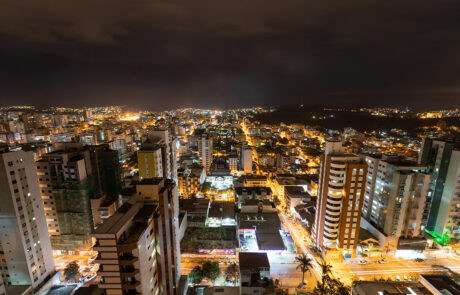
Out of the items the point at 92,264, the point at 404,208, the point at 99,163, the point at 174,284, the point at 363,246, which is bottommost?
the point at 92,264

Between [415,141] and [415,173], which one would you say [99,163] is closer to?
[415,173]

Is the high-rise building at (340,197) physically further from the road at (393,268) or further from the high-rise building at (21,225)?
the high-rise building at (21,225)

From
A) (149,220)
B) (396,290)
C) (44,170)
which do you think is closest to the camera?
(149,220)

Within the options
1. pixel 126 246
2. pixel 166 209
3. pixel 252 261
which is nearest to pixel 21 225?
pixel 166 209

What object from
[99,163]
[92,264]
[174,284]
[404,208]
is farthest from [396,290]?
[99,163]

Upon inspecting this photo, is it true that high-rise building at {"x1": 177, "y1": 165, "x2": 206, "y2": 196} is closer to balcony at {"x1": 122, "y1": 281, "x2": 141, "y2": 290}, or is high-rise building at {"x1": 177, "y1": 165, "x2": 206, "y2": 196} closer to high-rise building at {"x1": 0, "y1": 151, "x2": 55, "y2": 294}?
high-rise building at {"x1": 0, "y1": 151, "x2": 55, "y2": 294}

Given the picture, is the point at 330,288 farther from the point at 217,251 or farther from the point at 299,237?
the point at 217,251

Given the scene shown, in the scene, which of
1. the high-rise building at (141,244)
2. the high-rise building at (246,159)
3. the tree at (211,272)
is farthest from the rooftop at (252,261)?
the high-rise building at (246,159)
